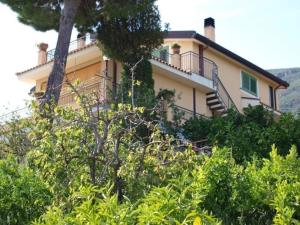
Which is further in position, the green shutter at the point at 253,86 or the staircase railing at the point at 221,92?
the green shutter at the point at 253,86

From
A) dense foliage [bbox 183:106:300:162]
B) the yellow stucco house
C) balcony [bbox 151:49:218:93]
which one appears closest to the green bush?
dense foliage [bbox 183:106:300:162]

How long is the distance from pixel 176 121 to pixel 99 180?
41.4 feet

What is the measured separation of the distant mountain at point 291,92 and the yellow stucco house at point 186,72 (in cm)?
4282

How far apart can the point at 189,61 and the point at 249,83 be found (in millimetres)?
5969

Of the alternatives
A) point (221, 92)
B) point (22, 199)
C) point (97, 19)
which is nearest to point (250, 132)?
point (97, 19)

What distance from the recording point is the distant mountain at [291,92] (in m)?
78.2

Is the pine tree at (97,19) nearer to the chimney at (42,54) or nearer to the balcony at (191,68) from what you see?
the balcony at (191,68)

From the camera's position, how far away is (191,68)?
967 inches

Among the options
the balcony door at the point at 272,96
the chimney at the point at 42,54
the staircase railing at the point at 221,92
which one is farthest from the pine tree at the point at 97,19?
the balcony door at the point at 272,96

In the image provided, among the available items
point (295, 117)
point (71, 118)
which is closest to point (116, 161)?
point (71, 118)

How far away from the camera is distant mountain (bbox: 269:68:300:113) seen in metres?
78.2

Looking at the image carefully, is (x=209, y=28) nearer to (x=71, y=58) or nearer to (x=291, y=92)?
(x=71, y=58)

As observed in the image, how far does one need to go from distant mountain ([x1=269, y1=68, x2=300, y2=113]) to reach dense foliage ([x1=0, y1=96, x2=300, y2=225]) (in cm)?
6351

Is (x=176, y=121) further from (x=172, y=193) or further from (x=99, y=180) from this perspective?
(x=172, y=193)
